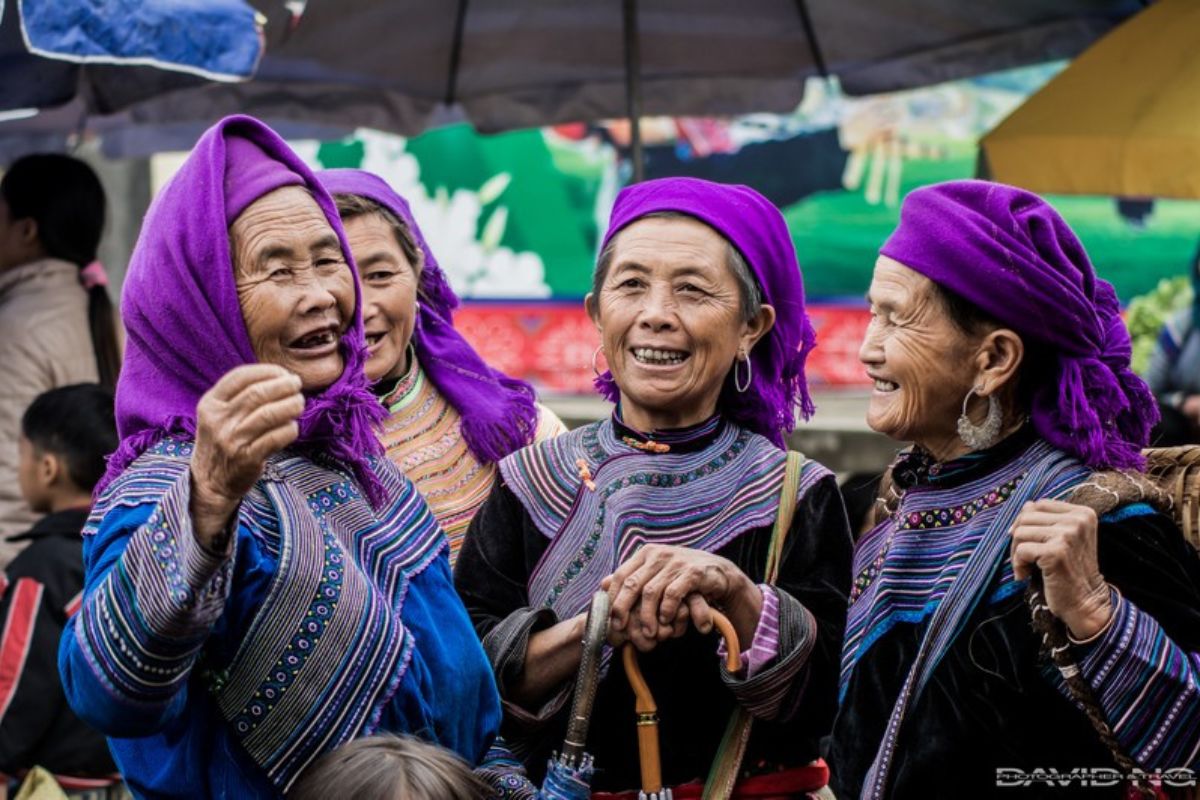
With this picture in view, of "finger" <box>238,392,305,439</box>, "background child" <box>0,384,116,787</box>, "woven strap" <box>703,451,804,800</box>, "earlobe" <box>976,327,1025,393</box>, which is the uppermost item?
"finger" <box>238,392,305,439</box>

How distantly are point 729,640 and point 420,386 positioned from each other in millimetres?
1381

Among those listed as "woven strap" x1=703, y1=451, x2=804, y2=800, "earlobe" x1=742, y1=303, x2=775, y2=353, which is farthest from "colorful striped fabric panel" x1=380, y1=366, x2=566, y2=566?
"woven strap" x1=703, y1=451, x2=804, y2=800

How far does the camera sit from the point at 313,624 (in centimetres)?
242

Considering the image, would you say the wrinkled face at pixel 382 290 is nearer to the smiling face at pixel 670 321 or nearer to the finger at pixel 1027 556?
the smiling face at pixel 670 321

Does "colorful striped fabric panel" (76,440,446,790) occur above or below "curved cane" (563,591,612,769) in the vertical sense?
above

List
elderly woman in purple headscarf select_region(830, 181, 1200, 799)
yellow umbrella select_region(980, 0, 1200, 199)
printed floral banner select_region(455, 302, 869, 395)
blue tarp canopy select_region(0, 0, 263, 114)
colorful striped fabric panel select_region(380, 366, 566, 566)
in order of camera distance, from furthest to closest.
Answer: printed floral banner select_region(455, 302, 869, 395) → yellow umbrella select_region(980, 0, 1200, 199) → blue tarp canopy select_region(0, 0, 263, 114) → colorful striped fabric panel select_region(380, 366, 566, 566) → elderly woman in purple headscarf select_region(830, 181, 1200, 799)

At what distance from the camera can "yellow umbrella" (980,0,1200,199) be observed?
18.6 ft

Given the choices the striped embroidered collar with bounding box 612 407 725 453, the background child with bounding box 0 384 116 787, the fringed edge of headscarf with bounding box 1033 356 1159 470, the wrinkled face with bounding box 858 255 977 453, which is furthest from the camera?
the background child with bounding box 0 384 116 787

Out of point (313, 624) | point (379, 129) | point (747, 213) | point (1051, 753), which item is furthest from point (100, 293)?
point (1051, 753)

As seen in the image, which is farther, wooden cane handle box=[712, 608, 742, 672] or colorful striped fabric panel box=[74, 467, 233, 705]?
wooden cane handle box=[712, 608, 742, 672]

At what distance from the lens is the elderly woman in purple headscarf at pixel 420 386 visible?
3.68 metres

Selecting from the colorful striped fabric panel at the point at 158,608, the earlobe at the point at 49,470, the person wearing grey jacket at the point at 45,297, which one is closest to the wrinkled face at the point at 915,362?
the colorful striped fabric panel at the point at 158,608

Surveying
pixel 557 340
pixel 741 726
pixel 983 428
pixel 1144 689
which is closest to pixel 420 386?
pixel 741 726

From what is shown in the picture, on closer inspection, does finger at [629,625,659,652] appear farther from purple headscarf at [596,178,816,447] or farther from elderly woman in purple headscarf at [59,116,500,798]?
purple headscarf at [596,178,816,447]
